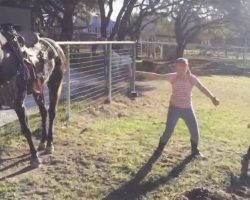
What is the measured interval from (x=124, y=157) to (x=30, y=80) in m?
1.60

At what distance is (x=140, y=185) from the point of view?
18.2 ft

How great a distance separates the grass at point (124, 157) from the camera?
5398 millimetres

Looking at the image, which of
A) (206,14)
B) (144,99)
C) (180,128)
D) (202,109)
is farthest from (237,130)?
(206,14)

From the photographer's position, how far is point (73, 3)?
1063 inches

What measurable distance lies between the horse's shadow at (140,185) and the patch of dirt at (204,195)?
1.41ft

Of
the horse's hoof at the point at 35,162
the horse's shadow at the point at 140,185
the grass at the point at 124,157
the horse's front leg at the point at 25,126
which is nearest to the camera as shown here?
the horse's shadow at the point at 140,185

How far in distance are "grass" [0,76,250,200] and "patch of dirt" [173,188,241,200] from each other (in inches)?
7.9

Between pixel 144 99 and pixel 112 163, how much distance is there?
6.15m

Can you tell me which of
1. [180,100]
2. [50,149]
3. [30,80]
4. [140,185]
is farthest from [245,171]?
[30,80]

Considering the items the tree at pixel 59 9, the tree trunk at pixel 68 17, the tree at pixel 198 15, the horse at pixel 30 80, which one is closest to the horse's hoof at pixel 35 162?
the horse at pixel 30 80

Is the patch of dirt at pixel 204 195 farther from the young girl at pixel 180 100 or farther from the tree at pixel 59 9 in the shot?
the tree at pixel 59 9

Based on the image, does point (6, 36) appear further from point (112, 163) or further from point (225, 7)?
point (225, 7)

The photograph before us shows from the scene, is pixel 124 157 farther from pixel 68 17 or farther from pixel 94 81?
pixel 68 17

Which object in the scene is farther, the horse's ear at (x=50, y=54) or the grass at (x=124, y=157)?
the horse's ear at (x=50, y=54)
